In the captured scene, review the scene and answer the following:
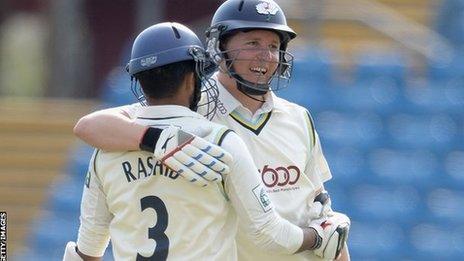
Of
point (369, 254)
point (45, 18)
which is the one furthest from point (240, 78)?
point (45, 18)

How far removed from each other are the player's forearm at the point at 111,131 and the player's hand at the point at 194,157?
0.39 feet

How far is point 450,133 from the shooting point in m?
8.23

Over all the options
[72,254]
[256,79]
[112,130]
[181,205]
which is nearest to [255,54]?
[256,79]

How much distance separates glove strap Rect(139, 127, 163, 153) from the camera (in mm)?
3510

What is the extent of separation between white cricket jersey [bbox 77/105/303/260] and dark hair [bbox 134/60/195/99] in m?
0.04

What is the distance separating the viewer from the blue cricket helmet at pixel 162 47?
3.56 metres

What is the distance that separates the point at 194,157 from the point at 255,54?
0.68m

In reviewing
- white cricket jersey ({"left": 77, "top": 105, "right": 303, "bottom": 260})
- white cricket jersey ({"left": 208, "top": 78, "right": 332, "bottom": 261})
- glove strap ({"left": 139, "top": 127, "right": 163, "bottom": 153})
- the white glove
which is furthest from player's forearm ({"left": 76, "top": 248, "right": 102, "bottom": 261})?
glove strap ({"left": 139, "top": 127, "right": 163, "bottom": 153})

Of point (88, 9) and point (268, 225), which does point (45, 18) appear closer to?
point (88, 9)

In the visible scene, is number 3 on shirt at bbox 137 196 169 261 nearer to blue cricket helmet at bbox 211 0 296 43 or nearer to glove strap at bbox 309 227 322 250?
glove strap at bbox 309 227 322 250

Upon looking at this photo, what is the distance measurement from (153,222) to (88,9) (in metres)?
7.44

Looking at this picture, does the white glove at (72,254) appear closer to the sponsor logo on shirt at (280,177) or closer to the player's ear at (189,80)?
the sponsor logo on shirt at (280,177)

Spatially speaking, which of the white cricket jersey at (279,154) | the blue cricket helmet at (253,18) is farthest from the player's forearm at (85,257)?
the blue cricket helmet at (253,18)

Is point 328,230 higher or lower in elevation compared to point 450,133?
higher
